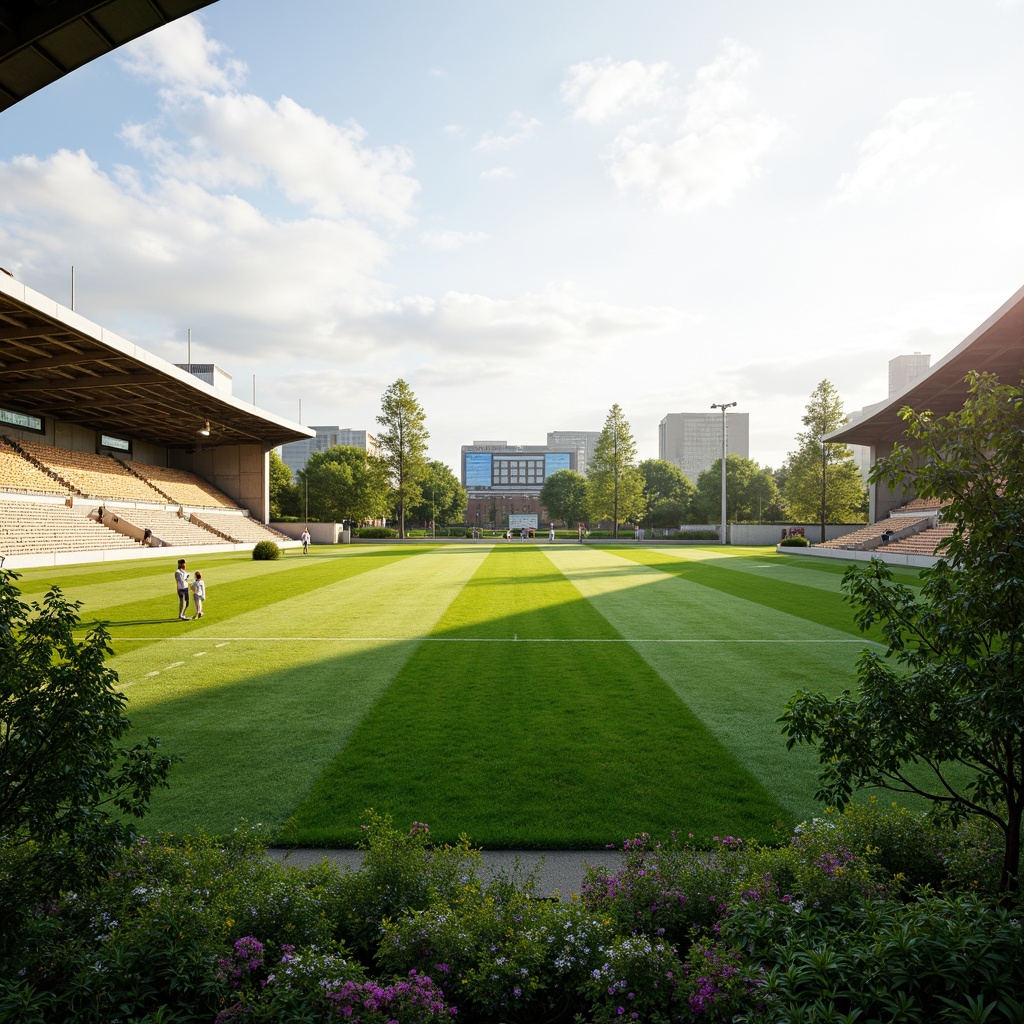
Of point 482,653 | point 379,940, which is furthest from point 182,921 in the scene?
point 482,653

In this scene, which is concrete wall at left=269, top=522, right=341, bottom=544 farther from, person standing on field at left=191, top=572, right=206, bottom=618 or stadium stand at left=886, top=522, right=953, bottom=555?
stadium stand at left=886, top=522, right=953, bottom=555

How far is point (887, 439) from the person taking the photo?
5412 centimetres

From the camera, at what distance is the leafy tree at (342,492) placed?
69.1 metres

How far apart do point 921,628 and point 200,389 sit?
4682 centimetres

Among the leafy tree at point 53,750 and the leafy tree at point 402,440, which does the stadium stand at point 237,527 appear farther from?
the leafy tree at point 53,750

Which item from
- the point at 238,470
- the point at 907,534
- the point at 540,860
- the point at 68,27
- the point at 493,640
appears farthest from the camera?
the point at 238,470

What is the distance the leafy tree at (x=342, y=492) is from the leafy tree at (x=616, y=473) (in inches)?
948

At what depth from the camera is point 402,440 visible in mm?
67500

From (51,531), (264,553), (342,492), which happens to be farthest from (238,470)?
(264,553)

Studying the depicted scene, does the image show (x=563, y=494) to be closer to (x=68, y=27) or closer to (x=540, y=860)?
(x=540, y=860)

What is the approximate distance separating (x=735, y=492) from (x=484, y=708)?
8560 centimetres

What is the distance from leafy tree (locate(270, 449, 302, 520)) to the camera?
83188 mm

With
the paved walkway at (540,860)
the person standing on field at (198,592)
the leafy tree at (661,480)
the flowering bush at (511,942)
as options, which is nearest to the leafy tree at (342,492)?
the person standing on field at (198,592)

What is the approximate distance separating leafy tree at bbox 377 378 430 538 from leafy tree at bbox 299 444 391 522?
5.86 feet
